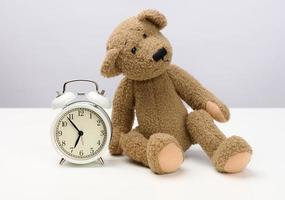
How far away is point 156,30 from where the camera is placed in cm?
95

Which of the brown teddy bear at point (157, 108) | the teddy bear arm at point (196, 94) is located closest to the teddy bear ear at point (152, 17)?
the brown teddy bear at point (157, 108)

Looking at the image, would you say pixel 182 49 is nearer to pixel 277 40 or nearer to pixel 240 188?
pixel 277 40

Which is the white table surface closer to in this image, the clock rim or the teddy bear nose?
the clock rim

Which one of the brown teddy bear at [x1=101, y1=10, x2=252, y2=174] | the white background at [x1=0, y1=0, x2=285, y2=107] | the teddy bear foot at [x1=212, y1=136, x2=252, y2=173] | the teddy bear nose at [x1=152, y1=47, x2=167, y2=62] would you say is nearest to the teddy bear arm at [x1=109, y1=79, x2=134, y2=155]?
the brown teddy bear at [x1=101, y1=10, x2=252, y2=174]

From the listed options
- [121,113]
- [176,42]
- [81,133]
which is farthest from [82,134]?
[176,42]

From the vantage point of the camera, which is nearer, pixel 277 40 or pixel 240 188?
pixel 240 188

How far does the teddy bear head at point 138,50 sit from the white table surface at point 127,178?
18 cm

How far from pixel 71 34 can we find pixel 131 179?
1.00 meters

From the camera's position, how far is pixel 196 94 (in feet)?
3.26

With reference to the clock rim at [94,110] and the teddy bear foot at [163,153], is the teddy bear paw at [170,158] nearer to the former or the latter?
the teddy bear foot at [163,153]

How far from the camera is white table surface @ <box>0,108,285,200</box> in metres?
0.80

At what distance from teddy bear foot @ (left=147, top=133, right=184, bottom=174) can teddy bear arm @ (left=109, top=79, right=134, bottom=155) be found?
0.41ft

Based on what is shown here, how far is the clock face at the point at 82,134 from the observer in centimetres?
93

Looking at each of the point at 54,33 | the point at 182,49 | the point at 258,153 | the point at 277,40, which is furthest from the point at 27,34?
the point at 258,153
